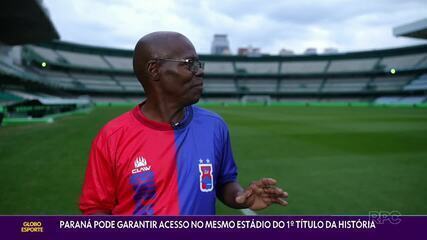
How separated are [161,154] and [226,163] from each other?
521mm

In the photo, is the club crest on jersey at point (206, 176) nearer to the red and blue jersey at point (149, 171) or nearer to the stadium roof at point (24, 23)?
the red and blue jersey at point (149, 171)

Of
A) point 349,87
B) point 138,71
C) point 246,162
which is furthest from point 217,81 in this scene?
point 138,71

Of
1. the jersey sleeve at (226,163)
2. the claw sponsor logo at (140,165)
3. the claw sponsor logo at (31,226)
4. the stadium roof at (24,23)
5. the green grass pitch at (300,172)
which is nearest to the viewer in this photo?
the claw sponsor logo at (31,226)

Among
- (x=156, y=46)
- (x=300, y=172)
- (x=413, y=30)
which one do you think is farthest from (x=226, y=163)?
(x=413, y=30)

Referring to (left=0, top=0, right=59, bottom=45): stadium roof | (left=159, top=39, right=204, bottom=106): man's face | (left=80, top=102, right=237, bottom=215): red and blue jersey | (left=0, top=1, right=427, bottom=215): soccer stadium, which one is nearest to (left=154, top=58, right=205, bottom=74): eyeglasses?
(left=159, top=39, right=204, bottom=106): man's face

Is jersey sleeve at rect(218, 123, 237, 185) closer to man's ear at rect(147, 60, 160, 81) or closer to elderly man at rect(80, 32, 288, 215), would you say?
elderly man at rect(80, 32, 288, 215)

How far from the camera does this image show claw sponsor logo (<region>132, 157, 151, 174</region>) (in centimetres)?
192

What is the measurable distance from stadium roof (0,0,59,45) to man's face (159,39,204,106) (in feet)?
67.9

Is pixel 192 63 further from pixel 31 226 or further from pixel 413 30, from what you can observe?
pixel 413 30

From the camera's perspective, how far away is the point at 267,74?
78.4 meters

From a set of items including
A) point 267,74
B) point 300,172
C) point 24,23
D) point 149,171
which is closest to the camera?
point 149,171

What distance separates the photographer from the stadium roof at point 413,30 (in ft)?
87.0

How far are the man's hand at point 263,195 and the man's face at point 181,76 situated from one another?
2.08ft

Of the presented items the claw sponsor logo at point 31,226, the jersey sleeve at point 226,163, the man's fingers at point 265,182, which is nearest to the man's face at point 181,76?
the jersey sleeve at point 226,163
